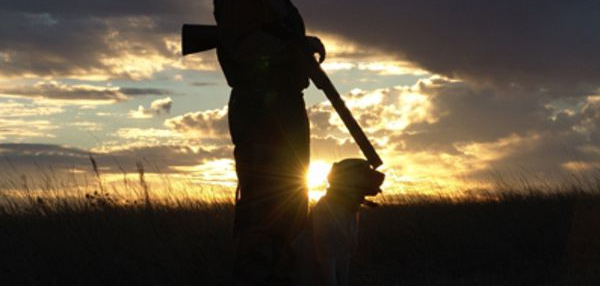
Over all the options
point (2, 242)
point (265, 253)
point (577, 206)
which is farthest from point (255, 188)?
point (577, 206)

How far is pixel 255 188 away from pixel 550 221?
5.52 metres

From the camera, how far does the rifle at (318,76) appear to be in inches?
209

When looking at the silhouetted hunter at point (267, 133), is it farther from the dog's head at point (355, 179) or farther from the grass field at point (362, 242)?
the grass field at point (362, 242)

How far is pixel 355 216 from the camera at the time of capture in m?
5.53

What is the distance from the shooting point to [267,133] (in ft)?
17.5

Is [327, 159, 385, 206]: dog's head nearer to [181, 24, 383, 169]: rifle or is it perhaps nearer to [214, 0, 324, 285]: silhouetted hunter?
[181, 24, 383, 169]: rifle

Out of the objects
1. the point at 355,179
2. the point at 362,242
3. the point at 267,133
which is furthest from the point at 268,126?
the point at 362,242

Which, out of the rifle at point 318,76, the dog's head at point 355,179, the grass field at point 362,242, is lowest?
the grass field at point 362,242

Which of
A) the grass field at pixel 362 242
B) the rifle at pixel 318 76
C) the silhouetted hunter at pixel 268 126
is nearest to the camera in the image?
the silhouetted hunter at pixel 268 126

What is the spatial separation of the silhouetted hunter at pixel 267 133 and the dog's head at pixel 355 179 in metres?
0.27

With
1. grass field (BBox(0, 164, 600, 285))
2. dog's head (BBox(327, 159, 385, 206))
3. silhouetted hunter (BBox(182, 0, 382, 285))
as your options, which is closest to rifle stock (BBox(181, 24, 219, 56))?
silhouetted hunter (BBox(182, 0, 382, 285))

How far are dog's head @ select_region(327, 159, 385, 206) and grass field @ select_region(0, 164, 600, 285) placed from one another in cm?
186

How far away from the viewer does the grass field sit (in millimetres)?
6883

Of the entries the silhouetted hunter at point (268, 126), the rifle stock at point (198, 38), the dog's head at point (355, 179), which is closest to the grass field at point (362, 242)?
the silhouetted hunter at point (268, 126)
